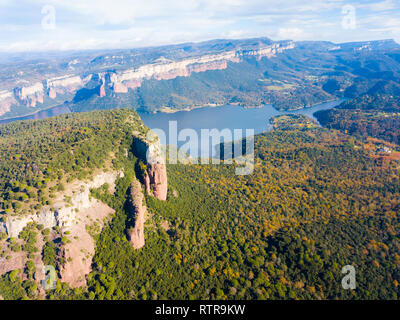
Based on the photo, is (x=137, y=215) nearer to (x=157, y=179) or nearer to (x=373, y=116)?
(x=157, y=179)

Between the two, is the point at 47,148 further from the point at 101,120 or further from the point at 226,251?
the point at 226,251

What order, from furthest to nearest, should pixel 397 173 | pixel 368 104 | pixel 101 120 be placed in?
1. pixel 368 104
2. pixel 397 173
3. pixel 101 120

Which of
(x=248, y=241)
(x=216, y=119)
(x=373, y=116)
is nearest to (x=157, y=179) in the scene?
(x=248, y=241)

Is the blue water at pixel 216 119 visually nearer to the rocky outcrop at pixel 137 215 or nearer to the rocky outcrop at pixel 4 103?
the rocky outcrop at pixel 137 215

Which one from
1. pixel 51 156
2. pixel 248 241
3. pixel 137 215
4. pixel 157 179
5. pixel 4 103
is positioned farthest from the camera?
pixel 4 103

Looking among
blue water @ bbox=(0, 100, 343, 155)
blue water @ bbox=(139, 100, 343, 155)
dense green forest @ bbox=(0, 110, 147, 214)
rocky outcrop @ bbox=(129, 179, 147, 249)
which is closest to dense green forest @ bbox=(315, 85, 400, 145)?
blue water @ bbox=(139, 100, 343, 155)

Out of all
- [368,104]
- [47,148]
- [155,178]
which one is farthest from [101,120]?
[368,104]

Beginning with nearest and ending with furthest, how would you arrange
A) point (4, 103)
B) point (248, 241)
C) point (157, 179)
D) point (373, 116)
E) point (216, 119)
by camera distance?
1. point (248, 241)
2. point (157, 179)
3. point (373, 116)
4. point (216, 119)
5. point (4, 103)
